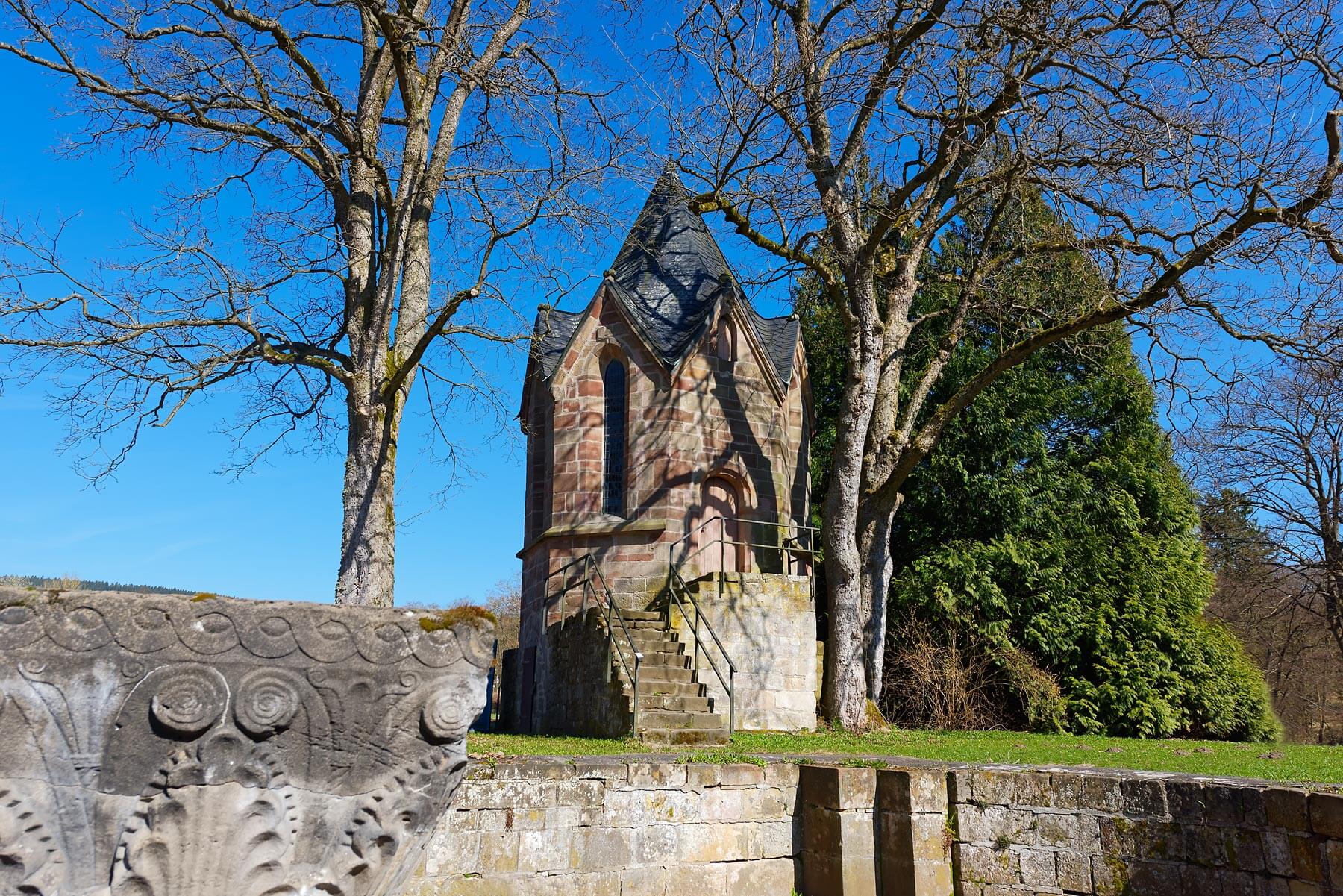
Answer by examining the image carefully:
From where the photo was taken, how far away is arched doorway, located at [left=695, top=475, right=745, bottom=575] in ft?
55.9

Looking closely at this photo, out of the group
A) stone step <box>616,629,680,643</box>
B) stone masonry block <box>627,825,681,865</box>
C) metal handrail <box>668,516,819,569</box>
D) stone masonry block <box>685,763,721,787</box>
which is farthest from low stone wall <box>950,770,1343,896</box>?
metal handrail <box>668,516,819,569</box>

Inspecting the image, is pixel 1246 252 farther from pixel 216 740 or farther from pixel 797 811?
pixel 216 740

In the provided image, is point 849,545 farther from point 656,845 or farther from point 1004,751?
point 656,845

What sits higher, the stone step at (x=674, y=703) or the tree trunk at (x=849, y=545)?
the tree trunk at (x=849, y=545)

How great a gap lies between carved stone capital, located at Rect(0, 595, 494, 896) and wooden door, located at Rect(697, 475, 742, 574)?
523 inches

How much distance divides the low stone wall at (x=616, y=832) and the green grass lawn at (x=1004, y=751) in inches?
17.0

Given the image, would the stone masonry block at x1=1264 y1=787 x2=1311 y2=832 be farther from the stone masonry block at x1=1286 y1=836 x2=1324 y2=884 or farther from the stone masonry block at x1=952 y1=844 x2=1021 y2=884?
the stone masonry block at x1=952 y1=844 x2=1021 y2=884

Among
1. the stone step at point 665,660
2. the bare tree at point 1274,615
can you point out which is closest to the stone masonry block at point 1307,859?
the stone step at point 665,660

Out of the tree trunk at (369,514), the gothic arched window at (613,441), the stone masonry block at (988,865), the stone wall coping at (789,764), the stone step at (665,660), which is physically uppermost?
the gothic arched window at (613,441)

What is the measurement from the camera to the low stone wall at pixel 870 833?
5.79 metres

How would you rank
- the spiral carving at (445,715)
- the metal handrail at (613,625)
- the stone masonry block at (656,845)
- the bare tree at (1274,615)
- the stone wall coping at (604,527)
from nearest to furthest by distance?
the spiral carving at (445,715)
the stone masonry block at (656,845)
the metal handrail at (613,625)
the stone wall coping at (604,527)
the bare tree at (1274,615)

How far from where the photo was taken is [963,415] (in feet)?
64.7

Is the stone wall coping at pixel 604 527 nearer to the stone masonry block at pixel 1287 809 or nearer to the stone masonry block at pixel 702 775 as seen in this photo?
the stone masonry block at pixel 702 775

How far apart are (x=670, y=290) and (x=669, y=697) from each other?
9.57 meters
